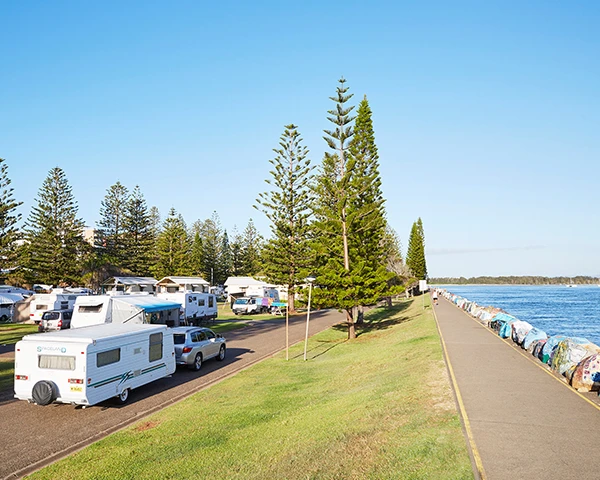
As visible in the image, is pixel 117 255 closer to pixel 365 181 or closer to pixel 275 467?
pixel 365 181

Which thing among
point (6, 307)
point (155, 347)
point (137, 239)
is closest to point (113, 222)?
point (137, 239)

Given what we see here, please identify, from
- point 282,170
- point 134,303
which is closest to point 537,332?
point 134,303

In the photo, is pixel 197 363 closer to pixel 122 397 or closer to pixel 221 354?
pixel 221 354

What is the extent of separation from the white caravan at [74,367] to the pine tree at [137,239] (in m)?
56.0

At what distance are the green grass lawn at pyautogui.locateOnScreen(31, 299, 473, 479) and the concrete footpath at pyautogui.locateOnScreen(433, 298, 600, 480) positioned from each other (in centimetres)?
43

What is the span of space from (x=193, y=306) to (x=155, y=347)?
18564 millimetres

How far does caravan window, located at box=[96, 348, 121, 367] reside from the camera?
12.1 meters

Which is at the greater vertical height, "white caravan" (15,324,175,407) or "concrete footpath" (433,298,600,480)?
"white caravan" (15,324,175,407)

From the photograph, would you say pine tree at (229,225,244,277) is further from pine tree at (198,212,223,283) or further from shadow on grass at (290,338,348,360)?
shadow on grass at (290,338,348,360)

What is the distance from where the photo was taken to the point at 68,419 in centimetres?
1197

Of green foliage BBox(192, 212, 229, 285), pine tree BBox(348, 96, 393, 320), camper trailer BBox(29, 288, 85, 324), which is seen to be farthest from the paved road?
green foliage BBox(192, 212, 229, 285)

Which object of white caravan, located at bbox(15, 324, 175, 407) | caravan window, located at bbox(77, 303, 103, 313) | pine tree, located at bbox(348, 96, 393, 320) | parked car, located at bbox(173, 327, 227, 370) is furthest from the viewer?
pine tree, located at bbox(348, 96, 393, 320)

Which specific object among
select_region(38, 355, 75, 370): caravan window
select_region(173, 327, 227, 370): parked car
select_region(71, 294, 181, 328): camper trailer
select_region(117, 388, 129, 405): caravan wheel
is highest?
select_region(71, 294, 181, 328): camper trailer

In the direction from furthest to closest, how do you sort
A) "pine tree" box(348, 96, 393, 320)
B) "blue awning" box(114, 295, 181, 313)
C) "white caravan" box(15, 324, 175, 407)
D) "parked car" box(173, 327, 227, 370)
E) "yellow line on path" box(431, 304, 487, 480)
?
"pine tree" box(348, 96, 393, 320)
"blue awning" box(114, 295, 181, 313)
"parked car" box(173, 327, 227, 370)
"white caravan" box(15, 324, 175, 407)
"yellow line on path" box(431, 304, 487, 480)
